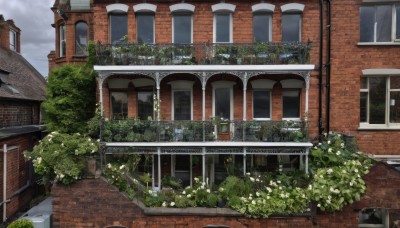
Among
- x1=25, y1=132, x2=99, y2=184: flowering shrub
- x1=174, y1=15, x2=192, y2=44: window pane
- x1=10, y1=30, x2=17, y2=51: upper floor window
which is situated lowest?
x1=25, y1=132, x2=99, y2=184: flowering shrub

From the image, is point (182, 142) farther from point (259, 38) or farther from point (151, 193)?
point (259, 38)

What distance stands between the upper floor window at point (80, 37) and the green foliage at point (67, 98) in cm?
273

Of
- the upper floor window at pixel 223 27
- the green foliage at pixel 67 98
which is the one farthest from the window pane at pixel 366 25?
the green foliage at pixel 67 98

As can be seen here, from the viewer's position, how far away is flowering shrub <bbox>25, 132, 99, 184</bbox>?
905 centimetres

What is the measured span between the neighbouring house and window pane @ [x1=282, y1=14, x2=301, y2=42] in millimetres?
12386

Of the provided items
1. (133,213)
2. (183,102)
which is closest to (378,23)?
(183,102)

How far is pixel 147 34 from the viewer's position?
12086 mm

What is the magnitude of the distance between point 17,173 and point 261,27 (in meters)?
12.6

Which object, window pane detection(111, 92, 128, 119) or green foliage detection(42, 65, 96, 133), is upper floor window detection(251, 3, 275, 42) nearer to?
window pane detection(111, 92, 128, 119)

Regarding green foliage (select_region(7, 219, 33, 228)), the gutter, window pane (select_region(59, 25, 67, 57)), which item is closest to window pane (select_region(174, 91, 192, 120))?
the gutter

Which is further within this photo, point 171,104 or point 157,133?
point 171,104

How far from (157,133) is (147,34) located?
15.0 ft

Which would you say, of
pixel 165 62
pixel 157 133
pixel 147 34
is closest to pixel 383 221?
pixel 157 133

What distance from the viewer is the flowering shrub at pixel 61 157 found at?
29.7ft
